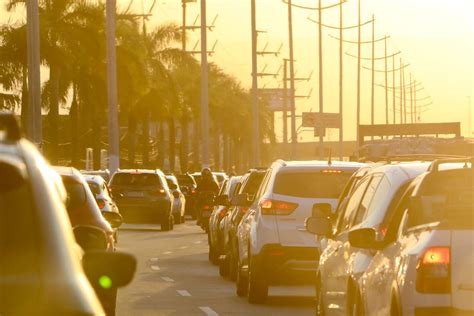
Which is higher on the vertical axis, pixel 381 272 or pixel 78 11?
pixel 78 11

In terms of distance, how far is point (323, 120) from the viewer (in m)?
103

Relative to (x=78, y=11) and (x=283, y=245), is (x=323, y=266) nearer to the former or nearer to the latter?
(x=283, y=245)

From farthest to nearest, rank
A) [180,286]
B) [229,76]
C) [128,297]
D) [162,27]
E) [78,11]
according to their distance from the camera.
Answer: [229,76] → [162,27] → [78,11] → [180,286] → [128,297]

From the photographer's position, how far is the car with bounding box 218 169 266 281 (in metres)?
23.6

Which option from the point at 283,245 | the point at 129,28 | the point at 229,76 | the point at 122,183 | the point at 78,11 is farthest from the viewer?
the point at 229,76

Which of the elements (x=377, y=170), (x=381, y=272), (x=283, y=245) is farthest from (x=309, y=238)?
(x=381, y=272)

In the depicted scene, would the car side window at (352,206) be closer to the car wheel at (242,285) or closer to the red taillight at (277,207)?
the red taillight at (277,207)

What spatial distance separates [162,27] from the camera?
9131 cm

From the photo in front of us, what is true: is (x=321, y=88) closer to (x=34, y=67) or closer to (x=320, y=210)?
(x=34, y=67)

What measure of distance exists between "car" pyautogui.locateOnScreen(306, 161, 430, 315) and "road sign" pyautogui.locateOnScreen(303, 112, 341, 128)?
280 feet

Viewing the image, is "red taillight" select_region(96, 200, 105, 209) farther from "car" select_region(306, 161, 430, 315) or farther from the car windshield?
the car windshield

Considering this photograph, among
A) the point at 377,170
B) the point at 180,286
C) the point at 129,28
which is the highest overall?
the point at 129,28

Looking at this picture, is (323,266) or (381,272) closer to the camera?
(381,272)

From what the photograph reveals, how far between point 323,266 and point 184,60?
78627 mm
